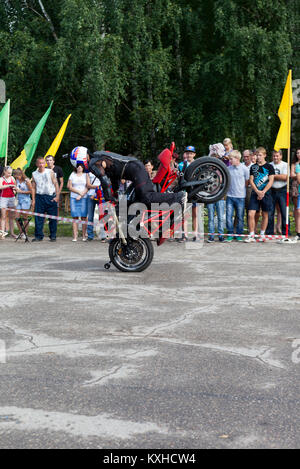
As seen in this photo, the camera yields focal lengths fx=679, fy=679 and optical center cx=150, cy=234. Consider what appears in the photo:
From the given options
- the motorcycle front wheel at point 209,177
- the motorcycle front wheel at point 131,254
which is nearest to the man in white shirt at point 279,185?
the motorcycle front wheel at point 209,177

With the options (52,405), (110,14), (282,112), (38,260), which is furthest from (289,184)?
(110,14)

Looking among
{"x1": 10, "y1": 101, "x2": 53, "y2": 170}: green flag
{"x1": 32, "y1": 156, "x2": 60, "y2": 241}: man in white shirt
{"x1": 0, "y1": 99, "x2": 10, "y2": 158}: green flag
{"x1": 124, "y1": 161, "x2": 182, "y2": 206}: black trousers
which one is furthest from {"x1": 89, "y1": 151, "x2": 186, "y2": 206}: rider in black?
{"x1": 10, "y1": 101, "x2": 53, "y2": 170}: green flag

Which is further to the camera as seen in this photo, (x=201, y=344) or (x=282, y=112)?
(x=282, y=112)

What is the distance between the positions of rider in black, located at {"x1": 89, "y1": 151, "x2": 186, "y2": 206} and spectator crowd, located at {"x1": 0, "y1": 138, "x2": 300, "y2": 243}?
13.1ft

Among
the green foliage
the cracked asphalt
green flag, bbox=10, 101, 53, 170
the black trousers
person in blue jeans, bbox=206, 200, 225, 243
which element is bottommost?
the cracked asphalt

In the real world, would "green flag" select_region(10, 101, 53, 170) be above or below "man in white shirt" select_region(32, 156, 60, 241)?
above

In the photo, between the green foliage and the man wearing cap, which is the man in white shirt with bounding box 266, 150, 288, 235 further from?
the green foliage

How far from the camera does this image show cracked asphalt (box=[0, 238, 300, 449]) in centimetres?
411

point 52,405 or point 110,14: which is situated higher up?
point 110,14

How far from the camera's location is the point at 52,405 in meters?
4.53

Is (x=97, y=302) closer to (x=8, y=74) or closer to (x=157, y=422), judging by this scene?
(x=157, y=422)

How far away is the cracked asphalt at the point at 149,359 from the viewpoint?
4.11 meters

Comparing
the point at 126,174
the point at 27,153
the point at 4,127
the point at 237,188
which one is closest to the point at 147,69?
the point at 27,153

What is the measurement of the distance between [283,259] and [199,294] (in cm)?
377
